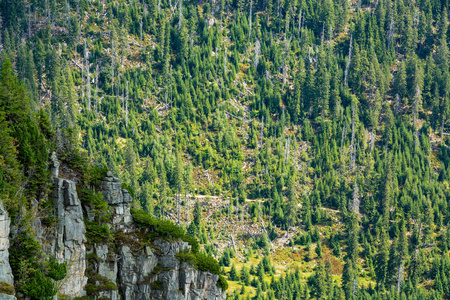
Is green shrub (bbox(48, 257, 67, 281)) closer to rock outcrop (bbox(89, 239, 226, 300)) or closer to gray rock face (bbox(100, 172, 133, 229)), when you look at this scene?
rock outcrop (bbox(89, 239, 226, 300))

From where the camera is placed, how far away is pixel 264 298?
11881 cm

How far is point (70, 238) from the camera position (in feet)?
205

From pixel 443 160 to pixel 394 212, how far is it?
3008 centimetres

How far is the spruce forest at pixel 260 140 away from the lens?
137 m

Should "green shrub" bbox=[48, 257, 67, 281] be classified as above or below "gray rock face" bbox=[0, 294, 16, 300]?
below

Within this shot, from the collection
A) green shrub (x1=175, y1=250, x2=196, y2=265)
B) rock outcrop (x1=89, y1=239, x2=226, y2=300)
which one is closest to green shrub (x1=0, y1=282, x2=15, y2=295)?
rock outcrop (x1=89, y1=239, x2=226, y2=300)

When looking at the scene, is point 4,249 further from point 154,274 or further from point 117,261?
point 154,274

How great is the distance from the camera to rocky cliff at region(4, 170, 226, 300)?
6172 cm

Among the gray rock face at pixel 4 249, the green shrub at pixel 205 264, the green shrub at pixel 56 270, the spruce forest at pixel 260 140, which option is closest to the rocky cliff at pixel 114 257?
the green shrub at pixel 205 264

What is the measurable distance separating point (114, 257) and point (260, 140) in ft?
345

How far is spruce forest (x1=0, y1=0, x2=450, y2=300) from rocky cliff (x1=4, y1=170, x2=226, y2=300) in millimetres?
43590

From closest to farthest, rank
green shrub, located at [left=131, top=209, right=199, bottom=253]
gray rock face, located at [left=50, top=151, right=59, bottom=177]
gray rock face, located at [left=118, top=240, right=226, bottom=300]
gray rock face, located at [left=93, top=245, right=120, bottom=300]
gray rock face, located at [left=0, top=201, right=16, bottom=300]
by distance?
gray rock face, located at [left=0, top=201, right=16, bottom=300] < gray rock face, located at [left=50, top=151, right=59, bottom=177] < gray rock face, located at [left=93, top=245, right=120, bottom=300] < gray rock face, located at [left=118, top=240, right=226, bottom=300] < green shrub, located at [left=131, top=209, right=199, bottom=253]

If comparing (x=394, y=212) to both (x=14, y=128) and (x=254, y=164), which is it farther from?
(x=14, y=128)

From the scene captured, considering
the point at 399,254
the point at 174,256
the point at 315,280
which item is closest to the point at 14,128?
the point at 174,256
